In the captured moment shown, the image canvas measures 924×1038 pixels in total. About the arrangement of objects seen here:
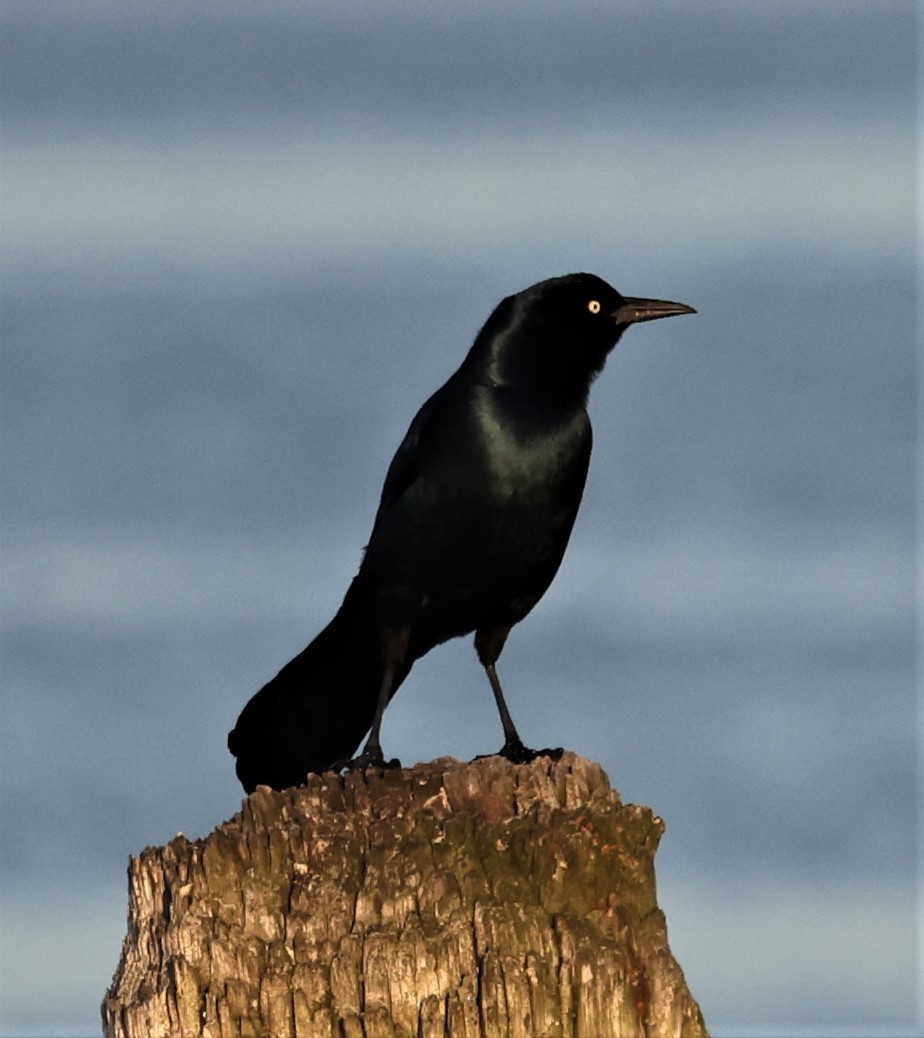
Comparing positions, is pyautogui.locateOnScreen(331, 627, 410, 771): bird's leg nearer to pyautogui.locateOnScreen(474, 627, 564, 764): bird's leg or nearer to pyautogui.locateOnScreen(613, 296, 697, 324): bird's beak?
pyautogui.locateOnScreen(474, 627, 564, 764): bird's leg

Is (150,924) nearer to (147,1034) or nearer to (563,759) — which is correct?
(147,1034)

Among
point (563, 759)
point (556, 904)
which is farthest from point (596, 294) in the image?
point (556, 904)

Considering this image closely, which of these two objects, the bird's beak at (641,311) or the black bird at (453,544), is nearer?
the black bird at (453,544)

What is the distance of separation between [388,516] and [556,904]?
15.8 feet

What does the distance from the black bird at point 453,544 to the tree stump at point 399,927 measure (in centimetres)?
365

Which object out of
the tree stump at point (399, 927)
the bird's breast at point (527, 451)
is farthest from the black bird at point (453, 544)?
the tree stump at point (399, 927)

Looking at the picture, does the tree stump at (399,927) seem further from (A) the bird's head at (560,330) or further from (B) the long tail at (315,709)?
(A) the bird's head at (560,330)

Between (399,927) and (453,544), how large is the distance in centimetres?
463

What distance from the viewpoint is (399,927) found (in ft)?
19.2

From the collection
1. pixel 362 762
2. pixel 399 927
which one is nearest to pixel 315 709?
pixel 362 762

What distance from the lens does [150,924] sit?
6.22 meters

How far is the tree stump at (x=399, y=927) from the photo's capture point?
5.71 m

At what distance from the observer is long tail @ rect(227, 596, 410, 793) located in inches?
385

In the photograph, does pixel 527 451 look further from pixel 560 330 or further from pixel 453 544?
pixel 560 330
